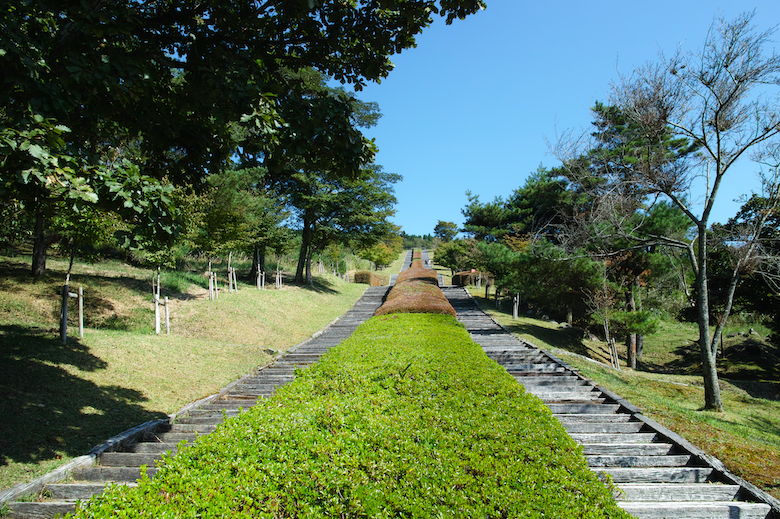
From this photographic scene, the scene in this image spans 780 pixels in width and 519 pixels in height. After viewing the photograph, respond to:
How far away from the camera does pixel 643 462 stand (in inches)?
209

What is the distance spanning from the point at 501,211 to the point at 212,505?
29.3 metres

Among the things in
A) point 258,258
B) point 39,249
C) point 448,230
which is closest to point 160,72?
point 39,249

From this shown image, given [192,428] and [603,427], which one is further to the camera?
[192,428]

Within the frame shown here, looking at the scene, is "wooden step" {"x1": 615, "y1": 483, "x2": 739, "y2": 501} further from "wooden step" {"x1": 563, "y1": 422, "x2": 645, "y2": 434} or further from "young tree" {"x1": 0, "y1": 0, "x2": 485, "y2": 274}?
"young tree" {"x1": 0, "y1": 0, "x2": 485, "y2": 274}

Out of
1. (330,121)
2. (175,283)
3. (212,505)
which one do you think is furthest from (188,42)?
(175,283)

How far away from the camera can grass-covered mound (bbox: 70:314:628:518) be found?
3021 mm

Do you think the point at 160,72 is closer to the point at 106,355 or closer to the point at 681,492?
the point at 106,355

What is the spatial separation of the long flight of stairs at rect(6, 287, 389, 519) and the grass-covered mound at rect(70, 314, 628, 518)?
0.71 m

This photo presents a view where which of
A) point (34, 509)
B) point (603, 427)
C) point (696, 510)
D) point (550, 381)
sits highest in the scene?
point (550, 381)

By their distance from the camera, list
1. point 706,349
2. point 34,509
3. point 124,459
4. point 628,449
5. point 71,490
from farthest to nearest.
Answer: point 706,349
point 628,449
point 124,459
point 71,490
point 34,509

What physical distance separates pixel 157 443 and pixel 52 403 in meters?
2.14

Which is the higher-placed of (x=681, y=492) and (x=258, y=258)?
(x=258, y=258)

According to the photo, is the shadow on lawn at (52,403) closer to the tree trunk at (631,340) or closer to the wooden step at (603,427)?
the wooden step at (603,427)

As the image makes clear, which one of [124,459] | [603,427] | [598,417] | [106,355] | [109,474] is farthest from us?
[106,355]
